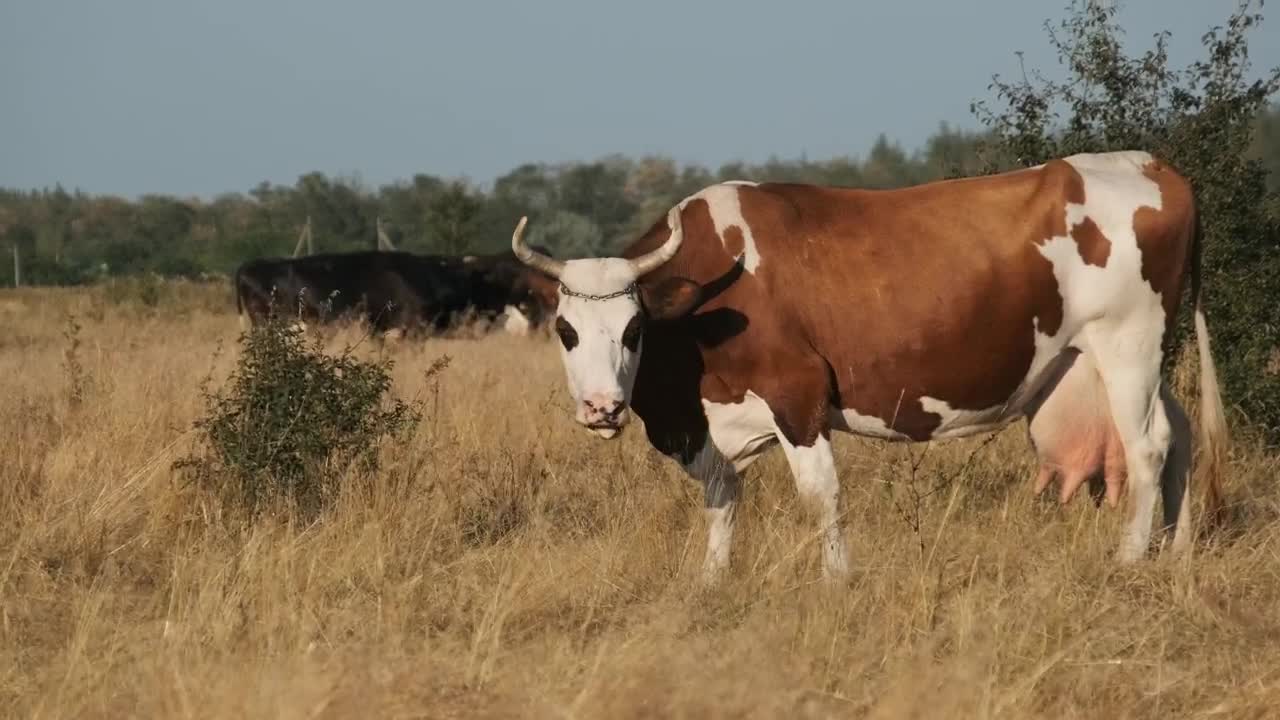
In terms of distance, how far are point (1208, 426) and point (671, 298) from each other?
301 cm

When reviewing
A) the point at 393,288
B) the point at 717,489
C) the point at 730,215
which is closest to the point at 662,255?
the point at 730,215

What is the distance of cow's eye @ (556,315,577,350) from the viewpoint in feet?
23.6

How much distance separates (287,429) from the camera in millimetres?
8227

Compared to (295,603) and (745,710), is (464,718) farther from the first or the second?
(295,603)

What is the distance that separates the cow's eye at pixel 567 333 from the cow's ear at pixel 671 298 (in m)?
0.36

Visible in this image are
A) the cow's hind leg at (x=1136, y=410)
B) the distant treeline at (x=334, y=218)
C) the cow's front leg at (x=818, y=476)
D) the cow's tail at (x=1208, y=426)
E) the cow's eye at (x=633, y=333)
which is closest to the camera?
the cow's eye at (x=633, y=333)

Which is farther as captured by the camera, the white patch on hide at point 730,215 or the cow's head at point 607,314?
the white patch on hide at point 730,215

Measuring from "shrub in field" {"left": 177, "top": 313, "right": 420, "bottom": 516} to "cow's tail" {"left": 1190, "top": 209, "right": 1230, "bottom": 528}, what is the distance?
14.0 feet

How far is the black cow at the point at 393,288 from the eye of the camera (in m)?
23.5

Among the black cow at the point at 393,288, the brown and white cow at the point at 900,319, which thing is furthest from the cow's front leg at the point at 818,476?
the black cow at the point at 393,288

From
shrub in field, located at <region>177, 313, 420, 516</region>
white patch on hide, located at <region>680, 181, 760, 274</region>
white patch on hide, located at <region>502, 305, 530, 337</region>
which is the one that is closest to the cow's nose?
white patch on hide, located at <region>680, 181, 760, 274</region>

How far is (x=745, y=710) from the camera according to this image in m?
4.52

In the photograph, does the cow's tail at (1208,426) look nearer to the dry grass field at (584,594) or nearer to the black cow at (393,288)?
the dry grass field at (584,594)

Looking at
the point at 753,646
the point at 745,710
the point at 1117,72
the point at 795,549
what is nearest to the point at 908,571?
the point at 795,549
